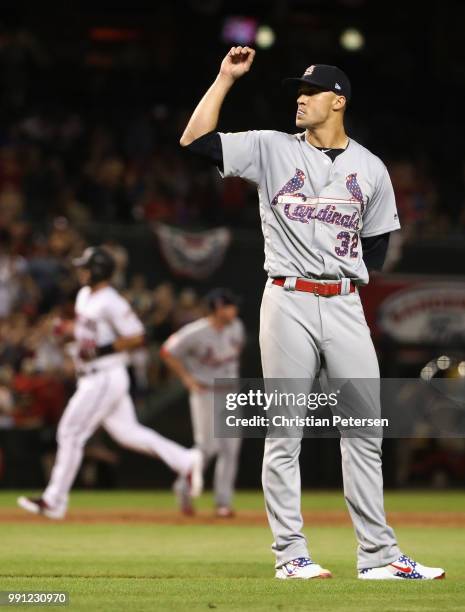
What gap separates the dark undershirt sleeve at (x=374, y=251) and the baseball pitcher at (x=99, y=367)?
4.90 meters

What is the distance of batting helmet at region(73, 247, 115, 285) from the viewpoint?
11844 millimetres

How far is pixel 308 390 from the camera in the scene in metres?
6.91

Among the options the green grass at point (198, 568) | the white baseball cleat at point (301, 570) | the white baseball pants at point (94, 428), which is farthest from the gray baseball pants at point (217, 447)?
the white baseball cleat at point (301, 570)

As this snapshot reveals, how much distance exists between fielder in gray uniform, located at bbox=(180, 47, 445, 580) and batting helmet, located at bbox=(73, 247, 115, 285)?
4.97m

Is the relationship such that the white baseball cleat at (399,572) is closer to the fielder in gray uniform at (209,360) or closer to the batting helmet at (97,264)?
the batting helmet at (97,264)

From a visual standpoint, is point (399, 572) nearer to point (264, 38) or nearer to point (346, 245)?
point (346, 245)

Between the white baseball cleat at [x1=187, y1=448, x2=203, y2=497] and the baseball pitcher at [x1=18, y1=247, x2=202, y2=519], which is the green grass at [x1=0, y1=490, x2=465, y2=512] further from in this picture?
the baseball pitcher at [x1=18, y1=247, x2=202, y2=519]

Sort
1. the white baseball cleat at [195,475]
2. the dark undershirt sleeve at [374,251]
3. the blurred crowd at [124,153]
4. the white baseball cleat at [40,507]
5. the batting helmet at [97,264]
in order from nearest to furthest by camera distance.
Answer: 1. the dark undershirt sleeve at [374,251]
2. the white baseball cleat at [40,507]
3. the batting helmet at [97,264]
4. the white baseball cleat at [195,475]
5. the blurred crowd at [124,153]

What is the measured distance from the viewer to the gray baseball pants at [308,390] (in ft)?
22.4

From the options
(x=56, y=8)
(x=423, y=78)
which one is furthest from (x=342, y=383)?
(x=423, y=78)

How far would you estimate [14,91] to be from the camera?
22.3m

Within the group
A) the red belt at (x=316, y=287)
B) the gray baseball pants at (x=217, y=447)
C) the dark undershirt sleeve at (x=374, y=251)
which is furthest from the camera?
the gray baseball pants at (x=217, y=447)

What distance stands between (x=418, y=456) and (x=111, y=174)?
630cm

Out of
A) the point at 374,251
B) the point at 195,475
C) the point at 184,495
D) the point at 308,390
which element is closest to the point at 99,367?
the point at 195,475
